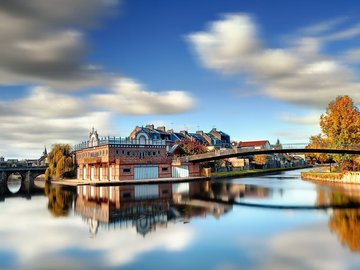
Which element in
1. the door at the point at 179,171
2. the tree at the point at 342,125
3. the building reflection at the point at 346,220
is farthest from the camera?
the door at the point at 179,171

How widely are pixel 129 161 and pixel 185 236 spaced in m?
43.0

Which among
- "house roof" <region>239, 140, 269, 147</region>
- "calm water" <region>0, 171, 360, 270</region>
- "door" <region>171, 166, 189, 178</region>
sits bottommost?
"calm water" <region>0, 171, 360, 270</region>

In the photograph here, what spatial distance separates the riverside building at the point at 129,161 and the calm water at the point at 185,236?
28948 mm

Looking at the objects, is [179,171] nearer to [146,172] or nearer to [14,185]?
[146,172]

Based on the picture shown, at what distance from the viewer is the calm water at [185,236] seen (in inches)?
584

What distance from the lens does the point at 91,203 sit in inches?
1329

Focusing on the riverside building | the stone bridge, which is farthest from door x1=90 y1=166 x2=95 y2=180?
the stone bridge

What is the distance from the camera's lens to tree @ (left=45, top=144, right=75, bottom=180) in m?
72.6

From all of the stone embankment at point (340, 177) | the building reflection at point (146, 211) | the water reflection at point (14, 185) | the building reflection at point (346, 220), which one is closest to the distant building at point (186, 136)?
the water reflection at point (14, 185)

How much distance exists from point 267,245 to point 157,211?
12.1 m

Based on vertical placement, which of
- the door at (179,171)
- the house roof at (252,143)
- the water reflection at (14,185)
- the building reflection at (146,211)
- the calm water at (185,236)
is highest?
the house roof at (252,143)

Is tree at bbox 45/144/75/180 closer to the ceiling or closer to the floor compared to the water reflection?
closer to the ceiling

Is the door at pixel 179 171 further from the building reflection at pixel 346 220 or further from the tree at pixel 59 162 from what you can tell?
the building reflection at pixel 346 220

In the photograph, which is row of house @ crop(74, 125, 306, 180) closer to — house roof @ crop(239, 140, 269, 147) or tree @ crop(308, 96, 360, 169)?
tree @ crop(308, 96, 360, 169)
